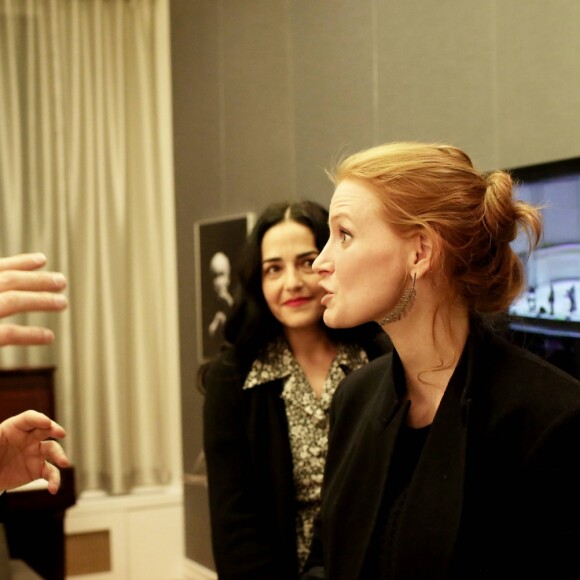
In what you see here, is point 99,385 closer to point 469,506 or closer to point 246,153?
point 246,153

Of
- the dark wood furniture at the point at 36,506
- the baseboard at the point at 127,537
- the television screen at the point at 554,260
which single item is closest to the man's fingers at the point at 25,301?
the television screen at the point at 554,260

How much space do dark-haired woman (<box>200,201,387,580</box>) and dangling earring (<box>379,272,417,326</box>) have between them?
2.69ft

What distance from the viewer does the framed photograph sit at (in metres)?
4.35

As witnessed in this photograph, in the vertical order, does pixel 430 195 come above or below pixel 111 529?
above

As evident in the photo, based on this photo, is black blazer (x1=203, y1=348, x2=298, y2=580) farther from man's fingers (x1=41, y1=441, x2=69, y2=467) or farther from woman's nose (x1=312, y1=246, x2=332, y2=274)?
woman's nose (x1=312, y1=246, x2=332, y2=274)

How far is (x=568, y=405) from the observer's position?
1.40 m

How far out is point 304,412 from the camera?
244 centimetres

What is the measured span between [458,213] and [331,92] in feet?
7.01

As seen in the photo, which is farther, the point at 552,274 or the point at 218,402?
the point at 218,402

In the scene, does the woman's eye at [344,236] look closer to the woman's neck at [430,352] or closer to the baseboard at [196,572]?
the woman's neck at [430,352]

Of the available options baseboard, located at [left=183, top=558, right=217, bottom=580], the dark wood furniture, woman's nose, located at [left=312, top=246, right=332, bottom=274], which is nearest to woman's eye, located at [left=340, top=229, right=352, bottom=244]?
woman's nose, located at [left=312, top=246, right=332, bottom=274]

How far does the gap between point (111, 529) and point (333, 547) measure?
3745 millimetres

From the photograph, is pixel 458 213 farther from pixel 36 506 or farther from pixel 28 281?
pixel 36 506

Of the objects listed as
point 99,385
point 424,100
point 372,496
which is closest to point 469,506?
point 372,496
